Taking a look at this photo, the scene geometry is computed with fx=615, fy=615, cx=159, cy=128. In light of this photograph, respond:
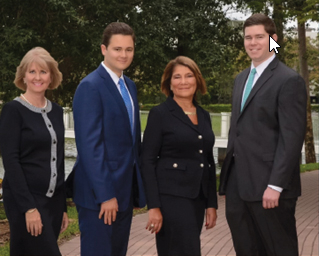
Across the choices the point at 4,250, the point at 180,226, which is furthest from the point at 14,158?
the point at 4,250

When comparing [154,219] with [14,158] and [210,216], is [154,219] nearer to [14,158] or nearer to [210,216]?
[210,216]

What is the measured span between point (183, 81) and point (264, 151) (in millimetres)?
815

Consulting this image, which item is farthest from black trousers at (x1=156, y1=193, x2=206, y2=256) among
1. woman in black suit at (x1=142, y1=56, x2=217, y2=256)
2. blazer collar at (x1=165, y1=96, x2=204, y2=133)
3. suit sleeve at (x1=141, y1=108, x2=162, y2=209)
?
blazer collar at (x1=165, y1=96, x2=204, y2=133)

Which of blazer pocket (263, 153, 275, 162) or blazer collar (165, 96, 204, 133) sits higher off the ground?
blazer collar (165, 96, 204, 133)

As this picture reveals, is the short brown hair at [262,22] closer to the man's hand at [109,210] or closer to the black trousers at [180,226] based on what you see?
the black trousers at [180,226]

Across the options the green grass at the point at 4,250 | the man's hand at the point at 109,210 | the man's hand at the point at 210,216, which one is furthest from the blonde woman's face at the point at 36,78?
the green grass at the point at 4,250

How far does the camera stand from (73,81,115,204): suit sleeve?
4.28 m

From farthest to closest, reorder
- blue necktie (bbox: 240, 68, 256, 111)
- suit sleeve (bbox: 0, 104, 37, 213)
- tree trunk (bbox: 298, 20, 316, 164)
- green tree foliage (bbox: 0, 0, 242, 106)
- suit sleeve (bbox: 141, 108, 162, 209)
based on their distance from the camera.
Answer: tree trunk (bbox: 298, 20, 316, 164) → green tree foliage (bbox: 0, 0, 242, 106) → suit sleeve (bbox: 141, 108, 162, 209) → blue necktie (bbox: 240, 68, 256, 111) → suit sleeve (bbox: 0, 104, 37, 213)

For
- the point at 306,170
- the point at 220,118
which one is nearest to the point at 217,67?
the point at 306,170

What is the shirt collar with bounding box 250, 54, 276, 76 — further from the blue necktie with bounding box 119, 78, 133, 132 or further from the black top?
the black top

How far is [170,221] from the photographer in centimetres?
458

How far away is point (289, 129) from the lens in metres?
4.14

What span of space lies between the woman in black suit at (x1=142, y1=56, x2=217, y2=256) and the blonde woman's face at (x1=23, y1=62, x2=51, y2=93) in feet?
2.67

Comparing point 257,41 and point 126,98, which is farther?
point 126,98
